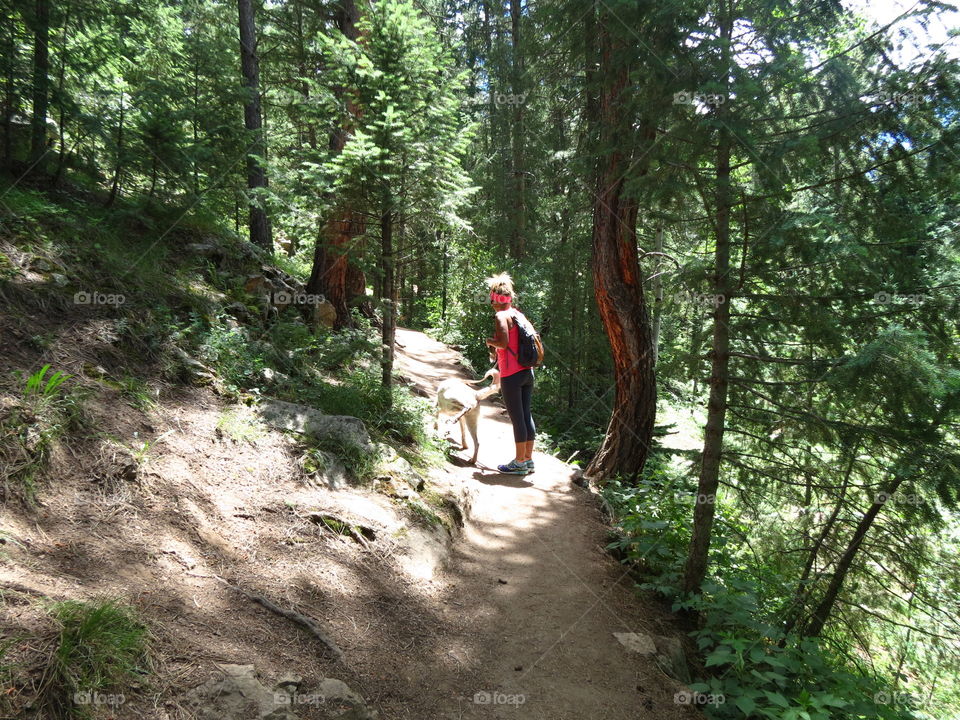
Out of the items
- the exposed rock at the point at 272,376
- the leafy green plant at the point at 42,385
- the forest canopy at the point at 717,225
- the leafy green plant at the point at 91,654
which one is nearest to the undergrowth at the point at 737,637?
the forest canopy at the point at 717,225

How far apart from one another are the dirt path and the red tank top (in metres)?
1.50

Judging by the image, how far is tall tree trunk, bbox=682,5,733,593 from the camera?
4055 millimetres

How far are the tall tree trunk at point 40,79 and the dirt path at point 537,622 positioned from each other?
648cm

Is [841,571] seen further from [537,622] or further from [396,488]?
[396,488]

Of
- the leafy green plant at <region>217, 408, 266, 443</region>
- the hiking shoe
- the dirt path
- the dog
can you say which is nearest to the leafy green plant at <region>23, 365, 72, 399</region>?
the leafy green plant at <region>217, 408, 266, 443</region>

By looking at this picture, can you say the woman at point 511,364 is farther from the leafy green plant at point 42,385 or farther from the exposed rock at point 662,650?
the leafy green plant at point 42,385

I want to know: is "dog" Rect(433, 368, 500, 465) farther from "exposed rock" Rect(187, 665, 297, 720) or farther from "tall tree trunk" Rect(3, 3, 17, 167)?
"tall tree trunk" Rect(3, 3, 17, 167)

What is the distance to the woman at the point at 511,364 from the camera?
677 cm

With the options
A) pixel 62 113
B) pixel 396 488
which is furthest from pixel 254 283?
pixel 396 488

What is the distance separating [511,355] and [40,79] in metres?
6.24

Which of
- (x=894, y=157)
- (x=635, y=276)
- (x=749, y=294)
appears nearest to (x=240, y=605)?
(x=749, y=294)

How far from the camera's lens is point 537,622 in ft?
13.8

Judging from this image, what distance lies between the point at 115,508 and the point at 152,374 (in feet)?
5.79

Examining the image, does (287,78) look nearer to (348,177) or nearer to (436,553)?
(348,177)
